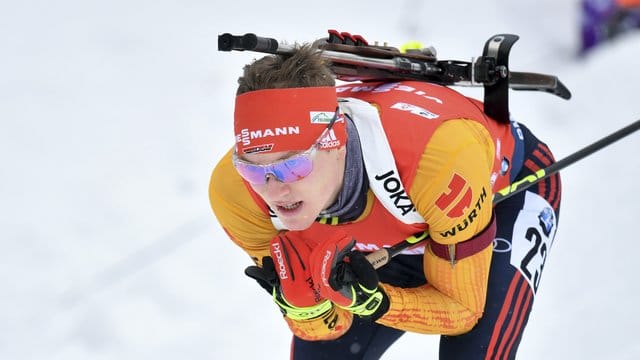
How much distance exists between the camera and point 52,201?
5941mm

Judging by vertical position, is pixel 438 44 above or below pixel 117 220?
above

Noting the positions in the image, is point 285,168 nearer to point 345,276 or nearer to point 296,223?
point 296,223

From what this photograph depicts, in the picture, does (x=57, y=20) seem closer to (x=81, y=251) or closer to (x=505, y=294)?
(x=81, y=251)

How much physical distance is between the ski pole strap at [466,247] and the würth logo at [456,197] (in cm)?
15

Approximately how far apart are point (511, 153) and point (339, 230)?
2.56 ft

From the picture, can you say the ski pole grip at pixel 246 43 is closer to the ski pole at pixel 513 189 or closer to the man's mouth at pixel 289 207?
the man's mouth at pixel 289 207

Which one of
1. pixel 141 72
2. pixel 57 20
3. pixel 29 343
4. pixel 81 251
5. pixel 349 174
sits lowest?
pixel 29 343

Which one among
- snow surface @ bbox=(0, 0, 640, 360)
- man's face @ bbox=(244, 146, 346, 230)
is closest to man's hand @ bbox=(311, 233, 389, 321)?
man's face @ bbox=(244, 146, 346, 230)

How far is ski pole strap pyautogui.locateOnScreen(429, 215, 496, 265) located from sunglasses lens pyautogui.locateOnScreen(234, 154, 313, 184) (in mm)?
580

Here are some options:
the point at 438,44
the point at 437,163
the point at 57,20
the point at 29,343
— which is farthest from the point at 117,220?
the point at 438,44

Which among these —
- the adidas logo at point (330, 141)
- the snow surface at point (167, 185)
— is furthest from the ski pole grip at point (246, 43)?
the snow surface at point (167, 185)

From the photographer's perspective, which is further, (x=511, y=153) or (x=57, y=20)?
(x=57, y=20)

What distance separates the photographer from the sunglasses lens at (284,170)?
2.71 m

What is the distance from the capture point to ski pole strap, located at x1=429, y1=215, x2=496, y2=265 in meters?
3.01
